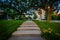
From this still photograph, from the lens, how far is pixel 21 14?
6008 mm

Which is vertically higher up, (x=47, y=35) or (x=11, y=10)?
(x=11, y=10)

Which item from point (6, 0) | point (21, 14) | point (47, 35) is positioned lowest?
point (47, 35)

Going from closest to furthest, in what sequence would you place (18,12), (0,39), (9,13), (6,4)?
1. (18,12)
2. (9,13)
3. (6,4)
4. (0,39)

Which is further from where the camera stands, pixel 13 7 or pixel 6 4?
pixel 6 4

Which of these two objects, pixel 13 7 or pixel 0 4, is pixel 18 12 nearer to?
pixel 13 7

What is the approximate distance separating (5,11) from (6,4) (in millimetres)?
260

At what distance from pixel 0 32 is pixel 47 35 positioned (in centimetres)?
253

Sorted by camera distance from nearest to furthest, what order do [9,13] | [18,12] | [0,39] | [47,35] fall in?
[18,12]
[9,13]
[0,39]
[47,35]

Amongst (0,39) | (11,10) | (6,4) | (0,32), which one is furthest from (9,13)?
(0,32)

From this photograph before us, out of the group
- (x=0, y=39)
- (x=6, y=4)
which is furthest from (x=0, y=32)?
(x=6, y=4)

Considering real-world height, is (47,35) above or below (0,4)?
below

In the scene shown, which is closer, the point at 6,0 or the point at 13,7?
the point at 13,7

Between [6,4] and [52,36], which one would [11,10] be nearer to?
[6,4]

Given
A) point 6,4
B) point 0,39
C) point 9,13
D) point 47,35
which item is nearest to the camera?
point 9,13
